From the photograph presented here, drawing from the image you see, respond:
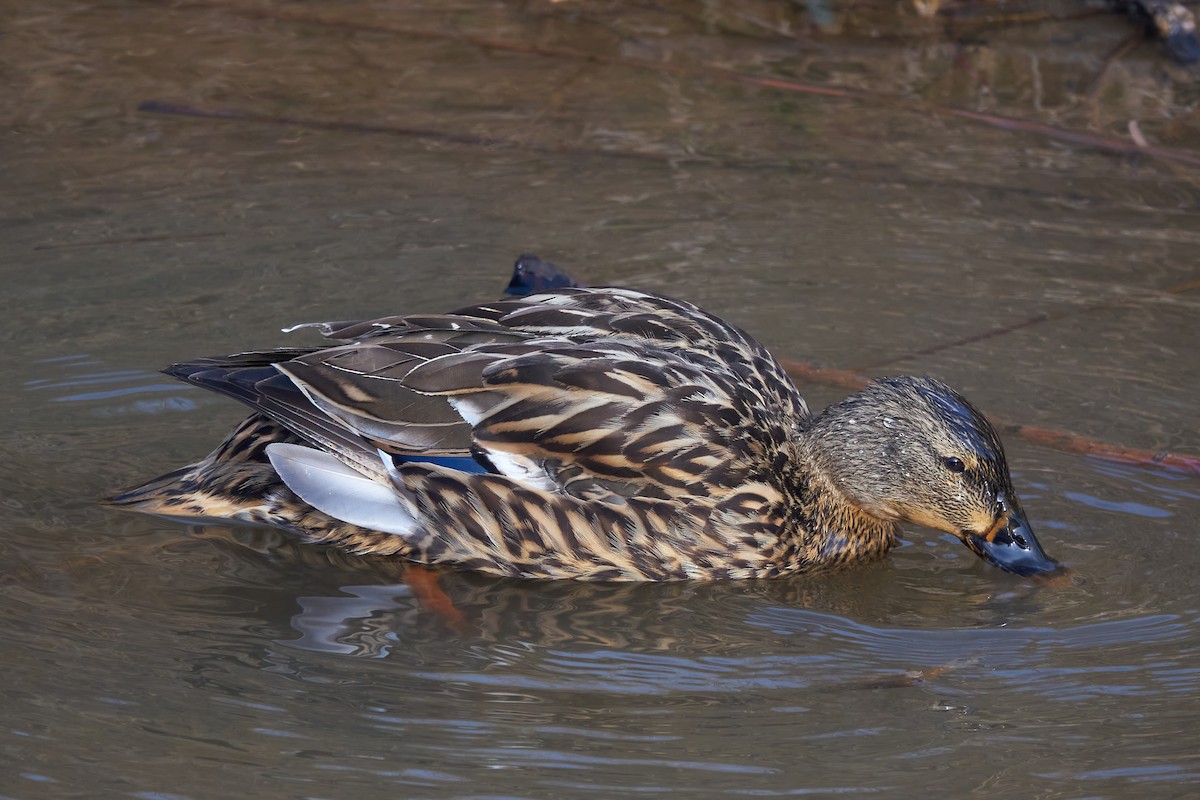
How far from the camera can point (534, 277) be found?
7.11m

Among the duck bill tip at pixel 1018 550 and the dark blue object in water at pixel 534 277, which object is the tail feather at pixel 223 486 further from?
the duck bill tip at pixel 1018 550

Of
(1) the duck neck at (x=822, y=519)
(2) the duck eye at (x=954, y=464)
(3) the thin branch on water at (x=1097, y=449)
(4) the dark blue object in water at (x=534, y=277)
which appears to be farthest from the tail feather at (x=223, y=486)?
(3) the thin branch on water at (x=1097, y=449)

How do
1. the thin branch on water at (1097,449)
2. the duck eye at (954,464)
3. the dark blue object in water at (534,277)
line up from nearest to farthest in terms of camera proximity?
the duck eye at (954,464)
the thin branch on water at (1097,449)
the dark blue object in water at (534,277)

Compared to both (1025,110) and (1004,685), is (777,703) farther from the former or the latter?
(1025,110)

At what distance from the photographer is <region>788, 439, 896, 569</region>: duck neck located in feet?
19.6

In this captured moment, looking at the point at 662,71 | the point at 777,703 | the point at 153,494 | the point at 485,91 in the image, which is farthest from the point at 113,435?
the point at 662,71

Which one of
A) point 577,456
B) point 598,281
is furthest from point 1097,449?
point 598,281

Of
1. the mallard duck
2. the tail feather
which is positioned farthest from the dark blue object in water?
the tail feather

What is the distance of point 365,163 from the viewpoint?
9.14m

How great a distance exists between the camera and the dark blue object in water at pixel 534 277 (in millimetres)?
7113

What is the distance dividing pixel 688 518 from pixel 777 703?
3.19 feet

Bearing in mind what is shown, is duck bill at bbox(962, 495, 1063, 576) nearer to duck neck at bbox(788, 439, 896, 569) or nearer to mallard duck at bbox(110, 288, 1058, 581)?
mallard duck at bbox(110, 288, 1058, 581)

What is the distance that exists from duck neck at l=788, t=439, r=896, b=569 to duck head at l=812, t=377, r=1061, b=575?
1.2 inches

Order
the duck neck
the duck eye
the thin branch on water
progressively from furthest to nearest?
1. the thin branch on water
2. the duck neck
3. the duck eye
